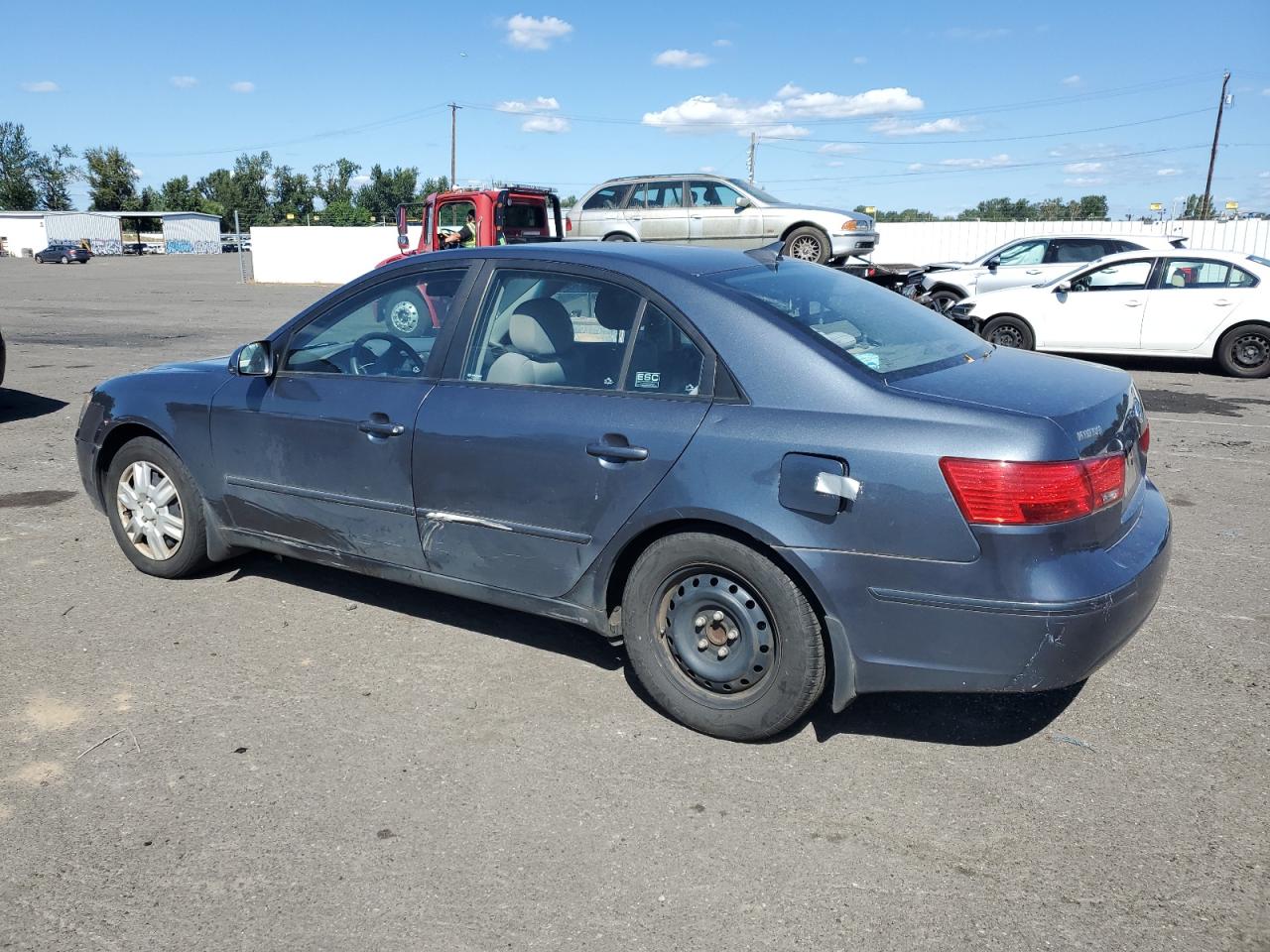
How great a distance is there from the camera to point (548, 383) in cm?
371

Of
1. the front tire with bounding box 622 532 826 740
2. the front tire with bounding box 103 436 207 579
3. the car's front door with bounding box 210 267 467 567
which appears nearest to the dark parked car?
the front tire with bounding box 103 436 207 579

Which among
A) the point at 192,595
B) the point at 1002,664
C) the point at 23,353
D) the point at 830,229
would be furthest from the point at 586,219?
the point at 1002,664

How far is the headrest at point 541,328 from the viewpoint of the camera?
12.5ft

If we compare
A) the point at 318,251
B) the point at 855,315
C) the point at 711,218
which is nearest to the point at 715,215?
the point at 711,218

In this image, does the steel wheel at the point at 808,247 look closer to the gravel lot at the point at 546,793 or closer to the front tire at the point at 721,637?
the gravel lot at the point at 546,793

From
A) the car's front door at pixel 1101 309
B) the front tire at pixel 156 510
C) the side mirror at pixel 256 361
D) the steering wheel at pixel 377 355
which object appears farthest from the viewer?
the car's front door at pixel 1101 309

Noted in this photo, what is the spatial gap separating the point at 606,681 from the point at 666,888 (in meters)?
1.31

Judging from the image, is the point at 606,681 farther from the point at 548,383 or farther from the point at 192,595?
the point at 192,595

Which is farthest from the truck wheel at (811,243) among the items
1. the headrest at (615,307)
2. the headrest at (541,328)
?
the headrest at (615,307)

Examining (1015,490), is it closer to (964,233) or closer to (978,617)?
(978,617)

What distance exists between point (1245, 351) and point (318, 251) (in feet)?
125

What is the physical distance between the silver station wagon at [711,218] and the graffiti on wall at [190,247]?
303ft

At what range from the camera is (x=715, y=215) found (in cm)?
1803

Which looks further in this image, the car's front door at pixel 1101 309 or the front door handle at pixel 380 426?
the car's front door at pixel 1101 309
